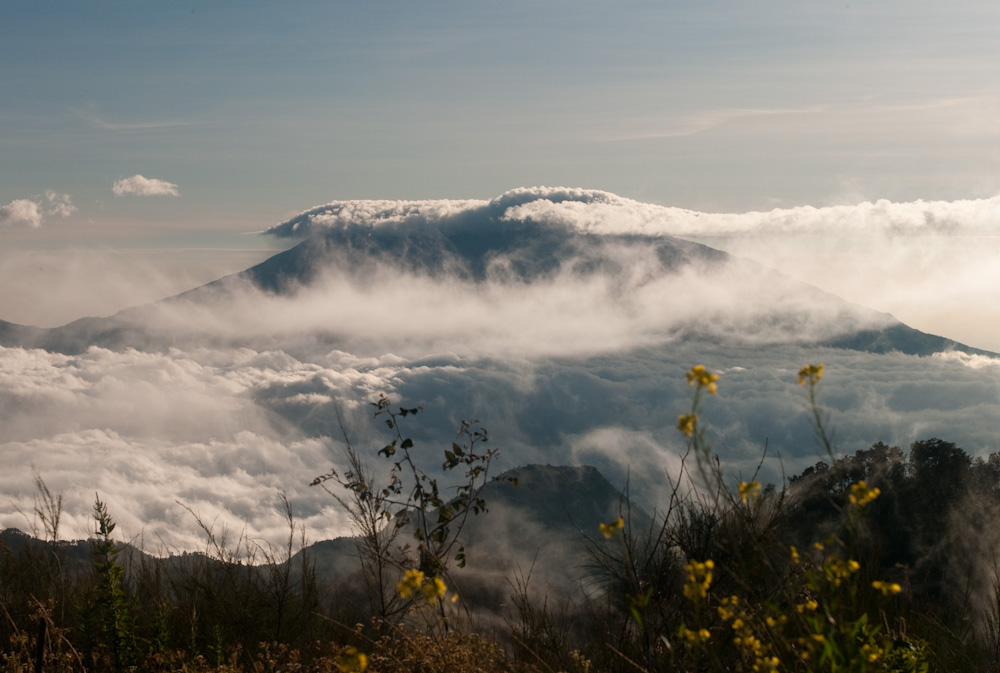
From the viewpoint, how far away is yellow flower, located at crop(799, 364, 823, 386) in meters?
2.79

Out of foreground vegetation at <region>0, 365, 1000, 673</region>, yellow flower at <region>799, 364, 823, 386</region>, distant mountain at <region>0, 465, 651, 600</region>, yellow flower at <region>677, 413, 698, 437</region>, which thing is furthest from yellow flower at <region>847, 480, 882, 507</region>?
distant mountain at <region>0, 465, 651, 600</region>

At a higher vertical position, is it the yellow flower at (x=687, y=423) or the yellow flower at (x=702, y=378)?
the yellow flower at (x=702, y=378)

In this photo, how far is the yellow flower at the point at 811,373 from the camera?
2.79 meters

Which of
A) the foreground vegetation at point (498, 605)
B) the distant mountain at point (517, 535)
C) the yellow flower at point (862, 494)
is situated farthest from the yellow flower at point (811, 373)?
the distant mountain at point (517, 535)

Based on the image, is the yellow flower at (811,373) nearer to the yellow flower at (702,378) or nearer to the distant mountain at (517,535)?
the yellow flower at (702,378)

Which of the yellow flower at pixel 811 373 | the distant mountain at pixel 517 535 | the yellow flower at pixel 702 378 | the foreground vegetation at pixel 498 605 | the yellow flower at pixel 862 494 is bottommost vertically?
the distant mountain at pixel 517 535

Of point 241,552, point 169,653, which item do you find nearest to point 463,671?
point 169,653

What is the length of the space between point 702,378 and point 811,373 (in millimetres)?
507

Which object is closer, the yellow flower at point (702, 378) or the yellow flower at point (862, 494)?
the yellow flower at point (702, 378)

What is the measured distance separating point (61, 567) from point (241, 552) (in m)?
2.14

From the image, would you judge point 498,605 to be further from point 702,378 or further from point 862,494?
point 702,378

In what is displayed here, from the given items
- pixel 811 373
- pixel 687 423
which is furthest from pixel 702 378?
pixel 811 373

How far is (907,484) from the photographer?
18.8 meters

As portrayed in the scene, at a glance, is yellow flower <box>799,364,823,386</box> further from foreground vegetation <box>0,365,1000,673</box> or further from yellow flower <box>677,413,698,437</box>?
yellow flower <box>677,413,698,437</box>
